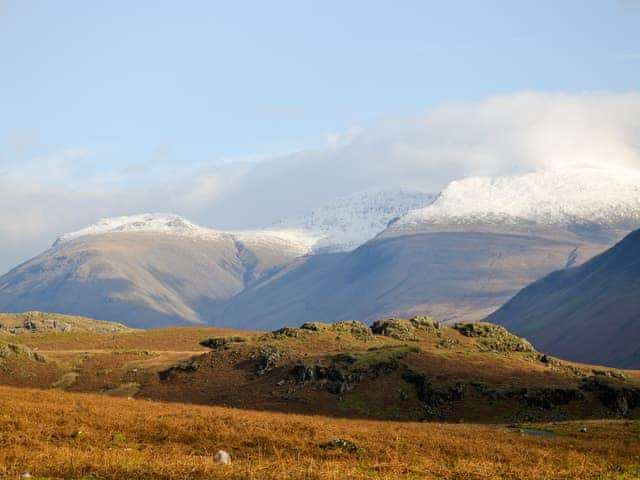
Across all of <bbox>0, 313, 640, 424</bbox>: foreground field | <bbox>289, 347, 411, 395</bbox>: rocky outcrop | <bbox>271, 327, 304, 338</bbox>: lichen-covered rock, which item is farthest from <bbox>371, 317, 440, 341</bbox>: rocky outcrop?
<bbox>289, 347, 411, 395</bbox>: rocky outcrop

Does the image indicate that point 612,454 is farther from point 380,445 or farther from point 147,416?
point 147,416

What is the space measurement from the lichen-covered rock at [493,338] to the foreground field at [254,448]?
5479 centimetres

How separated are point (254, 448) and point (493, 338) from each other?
76465mm

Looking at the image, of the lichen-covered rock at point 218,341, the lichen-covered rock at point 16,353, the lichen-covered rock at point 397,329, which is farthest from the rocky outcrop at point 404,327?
the lichen-covered rock at point 16,353

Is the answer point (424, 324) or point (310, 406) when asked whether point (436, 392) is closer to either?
point (310, 406)

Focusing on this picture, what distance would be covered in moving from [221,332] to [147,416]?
290 feet

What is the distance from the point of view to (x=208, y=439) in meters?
39.6

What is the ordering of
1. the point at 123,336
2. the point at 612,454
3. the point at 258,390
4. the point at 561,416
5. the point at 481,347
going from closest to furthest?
the point at 612,454, the point at 561,416, the point at 258,390, the point at 481,347, the point at 123,336

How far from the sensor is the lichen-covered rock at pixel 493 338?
10581cm

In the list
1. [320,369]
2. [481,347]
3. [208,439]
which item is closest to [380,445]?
[208,439]

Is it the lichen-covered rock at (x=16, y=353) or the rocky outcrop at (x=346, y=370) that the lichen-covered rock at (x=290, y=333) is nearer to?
the rocky outcrop at (x=346, y=370)

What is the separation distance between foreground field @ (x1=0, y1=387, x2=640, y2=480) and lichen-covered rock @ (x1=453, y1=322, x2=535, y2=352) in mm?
54794

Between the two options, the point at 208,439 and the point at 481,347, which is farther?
the point at 481,347

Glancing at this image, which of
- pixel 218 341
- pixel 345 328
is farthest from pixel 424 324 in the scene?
pixel 218 341
